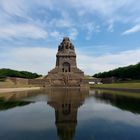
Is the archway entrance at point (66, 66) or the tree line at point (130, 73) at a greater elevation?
the archway entrance at point (66, 66)

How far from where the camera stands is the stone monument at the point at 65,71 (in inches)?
3663

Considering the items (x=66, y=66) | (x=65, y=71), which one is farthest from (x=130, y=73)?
(x=66, y=66)

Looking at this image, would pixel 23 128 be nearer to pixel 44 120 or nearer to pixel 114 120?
pixel 44 120

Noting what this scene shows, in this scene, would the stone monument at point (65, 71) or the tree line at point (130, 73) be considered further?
the stone monument at point (65, 71)

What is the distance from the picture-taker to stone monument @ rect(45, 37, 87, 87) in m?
93.0

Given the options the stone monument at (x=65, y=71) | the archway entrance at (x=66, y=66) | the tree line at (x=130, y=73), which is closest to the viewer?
the tree line at (x=130, y=73)

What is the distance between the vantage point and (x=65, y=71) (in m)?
109

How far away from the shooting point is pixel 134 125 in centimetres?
1423

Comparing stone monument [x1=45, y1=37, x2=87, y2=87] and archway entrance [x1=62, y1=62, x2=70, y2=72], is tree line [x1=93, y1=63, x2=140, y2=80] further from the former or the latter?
archway entrance [x1=62, y1=62, x2=70, y2=72]

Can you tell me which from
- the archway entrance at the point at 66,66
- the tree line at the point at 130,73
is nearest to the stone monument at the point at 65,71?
the archway entrance at the point at 66,66

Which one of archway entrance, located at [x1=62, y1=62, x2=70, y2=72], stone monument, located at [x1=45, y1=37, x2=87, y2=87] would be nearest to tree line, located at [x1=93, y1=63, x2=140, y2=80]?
stone monument, located at [x1=45, y1=37, x2=87, y2=87]

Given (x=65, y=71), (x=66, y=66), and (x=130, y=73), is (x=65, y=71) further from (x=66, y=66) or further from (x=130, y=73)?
(x=130, y=73)

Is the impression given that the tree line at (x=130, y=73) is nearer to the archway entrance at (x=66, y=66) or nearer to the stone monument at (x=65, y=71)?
the stone monument at (x=65, y=71)

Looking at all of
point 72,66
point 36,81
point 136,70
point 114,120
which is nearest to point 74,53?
point 72,66
